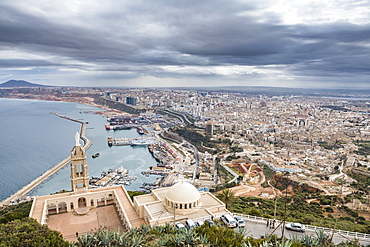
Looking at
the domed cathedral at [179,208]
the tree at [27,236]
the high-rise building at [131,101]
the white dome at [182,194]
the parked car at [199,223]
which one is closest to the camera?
the tree at [27,236]

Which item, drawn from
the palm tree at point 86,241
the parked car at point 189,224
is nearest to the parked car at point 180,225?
the parked car at point 189,224

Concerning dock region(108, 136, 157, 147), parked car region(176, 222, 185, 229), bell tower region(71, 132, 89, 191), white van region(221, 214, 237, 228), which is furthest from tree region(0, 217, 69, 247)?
dock region(108, 136, 157, 147)

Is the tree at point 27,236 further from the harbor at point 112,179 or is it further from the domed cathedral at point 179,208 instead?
the harbor at point 112,179

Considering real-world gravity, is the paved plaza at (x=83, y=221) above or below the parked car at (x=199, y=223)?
below

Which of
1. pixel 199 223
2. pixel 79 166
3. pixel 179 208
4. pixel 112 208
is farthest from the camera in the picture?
pixel 79 166

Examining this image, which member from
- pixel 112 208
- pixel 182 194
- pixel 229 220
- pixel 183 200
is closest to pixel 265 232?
pixel 229 220

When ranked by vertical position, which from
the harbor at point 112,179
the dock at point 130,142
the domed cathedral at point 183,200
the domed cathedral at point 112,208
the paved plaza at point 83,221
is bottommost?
the harbor at point 112,179

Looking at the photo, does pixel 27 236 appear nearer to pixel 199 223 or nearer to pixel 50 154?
pixel 199 223
